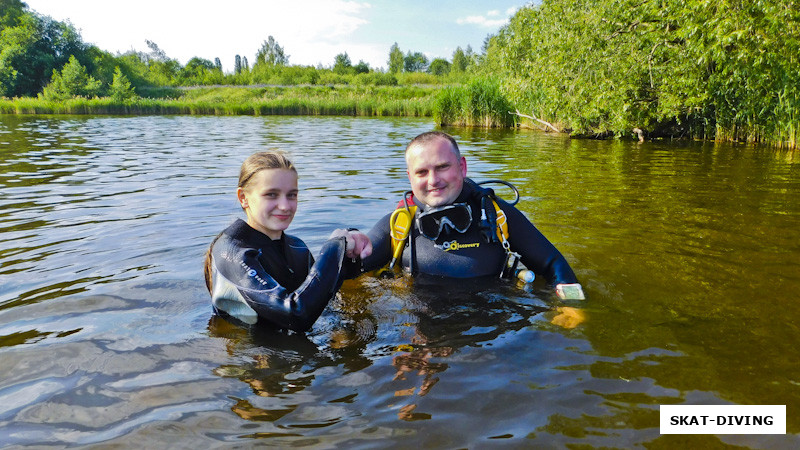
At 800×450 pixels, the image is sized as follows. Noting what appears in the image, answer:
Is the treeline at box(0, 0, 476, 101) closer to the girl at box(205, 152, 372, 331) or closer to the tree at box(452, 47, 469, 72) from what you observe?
the tree at box(452, 47, 469, 72)

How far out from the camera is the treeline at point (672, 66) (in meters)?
11.0

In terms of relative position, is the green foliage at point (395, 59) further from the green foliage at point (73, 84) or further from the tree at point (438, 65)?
the green foliage at point (73, 84)

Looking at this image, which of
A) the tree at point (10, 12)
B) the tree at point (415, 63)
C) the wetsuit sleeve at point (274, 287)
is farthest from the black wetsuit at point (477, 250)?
the tree at point (415, 63)

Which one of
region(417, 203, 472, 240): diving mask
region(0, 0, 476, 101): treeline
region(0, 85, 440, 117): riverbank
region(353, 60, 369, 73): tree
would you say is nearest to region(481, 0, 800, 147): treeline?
region(417, 203, 472, 240): diving mask

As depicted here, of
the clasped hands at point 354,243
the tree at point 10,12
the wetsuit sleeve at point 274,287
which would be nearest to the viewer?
the wetsuit sleeve at point 274,287

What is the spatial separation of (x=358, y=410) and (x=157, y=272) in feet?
9.86

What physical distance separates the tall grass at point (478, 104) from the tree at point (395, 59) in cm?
7272

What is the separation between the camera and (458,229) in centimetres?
402

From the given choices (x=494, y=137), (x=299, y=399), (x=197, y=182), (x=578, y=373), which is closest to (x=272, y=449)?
(x=299, y=399)

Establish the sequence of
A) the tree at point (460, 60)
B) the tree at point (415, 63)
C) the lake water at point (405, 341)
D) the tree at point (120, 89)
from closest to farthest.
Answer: the lake water at point (405, 341)
the tree at point (120, 89)
the tree at point (460, 60)
the tree at point (415, 63)

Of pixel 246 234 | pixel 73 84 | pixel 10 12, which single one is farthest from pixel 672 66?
pixel 10 12

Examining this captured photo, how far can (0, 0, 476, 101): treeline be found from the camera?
5209 centimetres

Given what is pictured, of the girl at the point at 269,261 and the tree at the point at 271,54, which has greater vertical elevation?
the tree at the point at 271,54

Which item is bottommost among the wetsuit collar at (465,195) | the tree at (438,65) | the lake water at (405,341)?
the lake water at (405,341)
